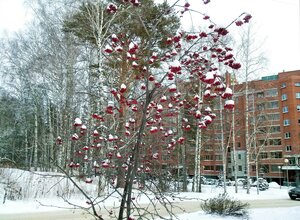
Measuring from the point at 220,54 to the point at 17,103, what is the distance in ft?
79.7

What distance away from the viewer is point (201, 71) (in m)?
3.21

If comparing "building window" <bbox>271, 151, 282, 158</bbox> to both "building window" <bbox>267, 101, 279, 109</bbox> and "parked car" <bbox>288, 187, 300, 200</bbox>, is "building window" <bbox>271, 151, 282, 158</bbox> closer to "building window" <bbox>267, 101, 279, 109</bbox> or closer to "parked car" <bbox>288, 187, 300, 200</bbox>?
"building window" <bbox>267, 101, 279, 109</bbox>

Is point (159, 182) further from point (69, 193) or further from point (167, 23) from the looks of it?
point (69, 193)

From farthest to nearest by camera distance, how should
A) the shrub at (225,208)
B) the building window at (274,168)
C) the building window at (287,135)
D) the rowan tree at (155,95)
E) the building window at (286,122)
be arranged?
1. the building window at (286,122)
2. the building window at (287,135)
3. the building window at (274,168)
4. the shrub at (225,208)
5. the rowan tree at (155,95)

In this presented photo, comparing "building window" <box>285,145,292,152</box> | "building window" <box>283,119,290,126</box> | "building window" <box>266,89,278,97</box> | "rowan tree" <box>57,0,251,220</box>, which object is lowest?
"rowan tree" <box>57,0,251,220</box>

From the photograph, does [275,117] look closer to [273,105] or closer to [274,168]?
[273,105]


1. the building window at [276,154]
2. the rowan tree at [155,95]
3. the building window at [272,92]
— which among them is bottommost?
the rowan tree at [155,95]

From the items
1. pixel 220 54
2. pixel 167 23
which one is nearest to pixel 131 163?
pixel 220 54

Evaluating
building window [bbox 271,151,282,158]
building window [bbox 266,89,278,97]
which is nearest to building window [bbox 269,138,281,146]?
building window [bbox 271,151,282,158]

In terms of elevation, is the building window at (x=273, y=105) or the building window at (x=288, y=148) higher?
the building window at (x=273, y=105)

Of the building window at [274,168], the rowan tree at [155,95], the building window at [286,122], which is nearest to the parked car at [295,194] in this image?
the rowan tree at [155,95]

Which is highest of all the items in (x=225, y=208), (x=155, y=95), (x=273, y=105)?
(x=273, y=105)

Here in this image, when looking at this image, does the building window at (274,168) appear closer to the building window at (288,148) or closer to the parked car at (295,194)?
the building window at (288,148)

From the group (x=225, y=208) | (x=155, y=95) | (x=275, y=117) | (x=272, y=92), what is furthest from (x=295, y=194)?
(x=272, y=92)
